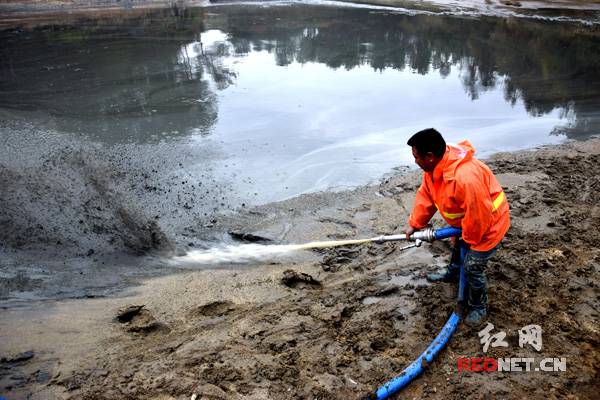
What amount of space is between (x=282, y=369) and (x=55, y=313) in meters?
1.85

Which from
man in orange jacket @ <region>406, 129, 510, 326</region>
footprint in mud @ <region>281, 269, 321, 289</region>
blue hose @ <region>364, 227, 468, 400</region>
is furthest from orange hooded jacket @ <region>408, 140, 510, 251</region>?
footprint in mud @ <region>281, 269, 321, 289</region>

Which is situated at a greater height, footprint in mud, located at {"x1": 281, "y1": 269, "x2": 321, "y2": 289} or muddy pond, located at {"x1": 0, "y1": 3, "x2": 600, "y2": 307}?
muddy pond, located at {"x1": 0, "y1": 3, "x2": 600, "y2": 307}

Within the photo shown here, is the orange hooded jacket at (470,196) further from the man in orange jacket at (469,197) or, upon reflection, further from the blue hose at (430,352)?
the blue hose at (430,352)

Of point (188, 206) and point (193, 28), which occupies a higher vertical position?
point (193, 28)

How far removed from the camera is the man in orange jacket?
2.70 m

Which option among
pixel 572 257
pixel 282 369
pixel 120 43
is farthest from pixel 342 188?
pixel 120 43

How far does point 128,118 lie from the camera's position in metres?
7.08

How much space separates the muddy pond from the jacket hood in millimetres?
2497

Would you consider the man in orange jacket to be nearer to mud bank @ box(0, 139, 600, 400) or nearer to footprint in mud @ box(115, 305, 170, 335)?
mud bank @ box(0, 139, 600, 400)

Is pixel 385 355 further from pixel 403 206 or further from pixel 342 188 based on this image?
pixel 342 188

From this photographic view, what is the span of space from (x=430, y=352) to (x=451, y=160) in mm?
1264
